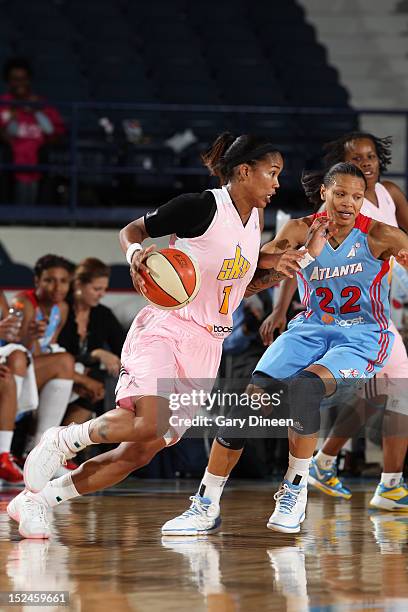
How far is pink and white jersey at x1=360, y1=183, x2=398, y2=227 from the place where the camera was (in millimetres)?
6793

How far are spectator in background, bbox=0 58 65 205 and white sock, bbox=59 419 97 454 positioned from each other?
6481 mm

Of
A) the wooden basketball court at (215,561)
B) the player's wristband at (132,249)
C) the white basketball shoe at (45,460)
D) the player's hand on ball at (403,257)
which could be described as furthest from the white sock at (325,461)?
the player's wristband at (132,249)

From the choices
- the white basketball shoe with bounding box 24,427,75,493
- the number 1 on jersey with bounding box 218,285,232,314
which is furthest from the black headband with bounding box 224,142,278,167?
the white basketball shoe with bounding box 24,427,75,493

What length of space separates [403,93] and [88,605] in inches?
502

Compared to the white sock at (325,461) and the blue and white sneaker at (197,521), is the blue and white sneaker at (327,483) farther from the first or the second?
the blue and white sneaker at (197,521)

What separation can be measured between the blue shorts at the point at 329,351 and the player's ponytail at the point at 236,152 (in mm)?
837

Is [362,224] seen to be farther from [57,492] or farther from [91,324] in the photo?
[91,324]

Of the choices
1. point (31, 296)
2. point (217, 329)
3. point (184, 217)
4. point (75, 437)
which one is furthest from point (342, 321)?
point (31, 296)

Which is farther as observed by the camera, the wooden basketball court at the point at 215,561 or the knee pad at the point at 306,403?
the knee pad at the point at 306,403

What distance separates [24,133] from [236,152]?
6.31 metres

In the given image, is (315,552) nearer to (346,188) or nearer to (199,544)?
(199,544)

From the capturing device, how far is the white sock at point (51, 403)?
806 cm

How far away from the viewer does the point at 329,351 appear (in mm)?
5727

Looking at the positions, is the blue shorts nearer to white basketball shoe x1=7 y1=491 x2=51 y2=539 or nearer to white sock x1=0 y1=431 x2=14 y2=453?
white basketball shoe x1=7 y1=491 x2=51 y2=539
